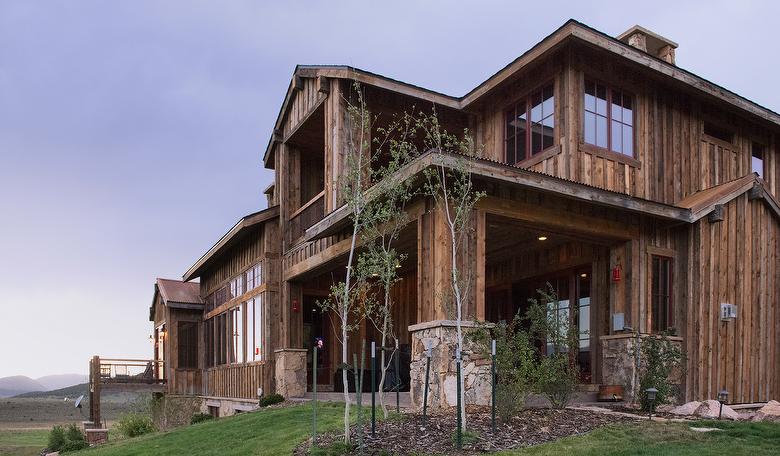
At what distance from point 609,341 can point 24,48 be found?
23161mm

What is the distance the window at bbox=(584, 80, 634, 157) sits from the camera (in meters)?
12.3

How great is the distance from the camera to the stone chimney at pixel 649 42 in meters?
14.8

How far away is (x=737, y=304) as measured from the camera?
1304 centimetres

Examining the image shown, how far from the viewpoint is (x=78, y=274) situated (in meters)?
29.5

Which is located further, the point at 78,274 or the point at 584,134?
the point at 78,274

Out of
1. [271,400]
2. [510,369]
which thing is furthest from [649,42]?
[271,400]

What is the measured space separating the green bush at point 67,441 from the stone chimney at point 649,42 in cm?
1417

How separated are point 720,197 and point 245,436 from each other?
29.1ft

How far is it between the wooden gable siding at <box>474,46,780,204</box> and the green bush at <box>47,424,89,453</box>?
10.5 metres

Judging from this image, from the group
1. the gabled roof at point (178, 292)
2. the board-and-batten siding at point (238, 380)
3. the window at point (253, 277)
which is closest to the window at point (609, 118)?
the window at point (253, 277)

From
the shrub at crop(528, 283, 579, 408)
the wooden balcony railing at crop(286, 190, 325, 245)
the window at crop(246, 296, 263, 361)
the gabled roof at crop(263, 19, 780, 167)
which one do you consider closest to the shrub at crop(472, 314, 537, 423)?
the shrub at crop(528, 283, 579, 408)

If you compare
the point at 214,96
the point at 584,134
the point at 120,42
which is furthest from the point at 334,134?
the point at 214,96

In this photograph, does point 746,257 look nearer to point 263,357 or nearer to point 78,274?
point 263,357

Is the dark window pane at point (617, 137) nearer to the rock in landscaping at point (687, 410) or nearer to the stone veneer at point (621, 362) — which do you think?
the stone veneer at point (621, 362)
